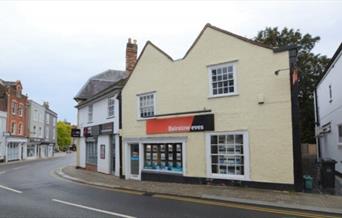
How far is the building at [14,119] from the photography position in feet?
163

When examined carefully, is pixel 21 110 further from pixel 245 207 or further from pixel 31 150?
A: pixel 245 207

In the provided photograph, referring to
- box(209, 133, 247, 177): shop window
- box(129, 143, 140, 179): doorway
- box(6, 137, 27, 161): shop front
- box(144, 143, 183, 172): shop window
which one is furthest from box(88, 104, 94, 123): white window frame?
box(6, 137, 27, 161): shop front

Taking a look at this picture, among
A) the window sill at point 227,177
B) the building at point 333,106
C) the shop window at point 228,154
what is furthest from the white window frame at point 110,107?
the building at point 333,106

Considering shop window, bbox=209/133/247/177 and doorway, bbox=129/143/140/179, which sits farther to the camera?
doorway, bbox=129/143/140/179

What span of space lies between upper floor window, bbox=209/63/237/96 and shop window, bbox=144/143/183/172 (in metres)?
3.60

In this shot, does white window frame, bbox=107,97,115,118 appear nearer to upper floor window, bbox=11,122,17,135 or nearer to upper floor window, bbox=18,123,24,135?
upper floor window, bbox=11,122,17,135

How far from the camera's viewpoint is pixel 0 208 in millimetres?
10586

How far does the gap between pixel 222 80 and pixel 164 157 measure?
555cm

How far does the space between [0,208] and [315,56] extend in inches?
1294

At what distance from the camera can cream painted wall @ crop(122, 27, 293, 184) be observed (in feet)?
47.2

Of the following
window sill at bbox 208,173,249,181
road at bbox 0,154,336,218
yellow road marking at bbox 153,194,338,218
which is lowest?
yellow road marking at bbox 153,194,338,218

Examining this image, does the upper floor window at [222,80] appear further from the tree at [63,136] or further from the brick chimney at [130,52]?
the tree at [63,136]

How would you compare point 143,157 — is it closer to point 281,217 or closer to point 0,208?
point 0,208

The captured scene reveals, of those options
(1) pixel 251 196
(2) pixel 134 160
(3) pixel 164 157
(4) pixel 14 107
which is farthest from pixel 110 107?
(4) pixel 14 107
